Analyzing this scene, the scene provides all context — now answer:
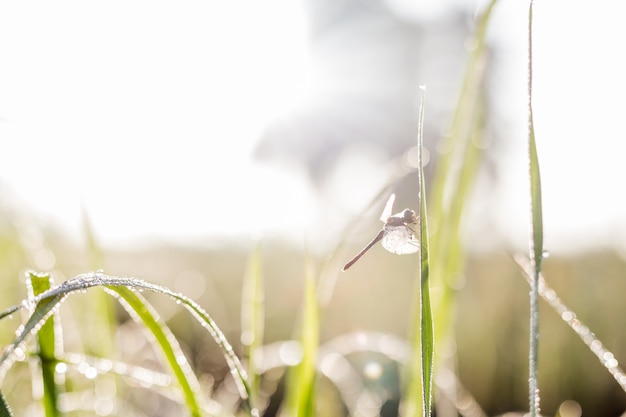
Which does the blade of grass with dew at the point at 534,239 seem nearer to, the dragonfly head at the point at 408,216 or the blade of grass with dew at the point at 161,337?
the dragonfly head at the point at 408,216

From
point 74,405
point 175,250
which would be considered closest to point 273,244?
point 175,250

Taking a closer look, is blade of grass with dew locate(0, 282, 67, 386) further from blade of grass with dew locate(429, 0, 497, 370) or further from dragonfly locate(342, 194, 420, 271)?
blade of grass with dew locate(429, 0, 497, 370)

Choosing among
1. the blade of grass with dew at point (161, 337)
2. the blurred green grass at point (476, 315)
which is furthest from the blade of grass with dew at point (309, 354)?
the blurred green grass at point (476, 315)

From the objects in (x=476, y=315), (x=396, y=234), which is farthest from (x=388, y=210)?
(x=476, y=315)

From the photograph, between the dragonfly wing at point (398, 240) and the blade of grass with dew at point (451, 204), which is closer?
the dragonfly wing at point (398, 240)

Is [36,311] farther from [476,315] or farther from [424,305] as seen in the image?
[476,315]

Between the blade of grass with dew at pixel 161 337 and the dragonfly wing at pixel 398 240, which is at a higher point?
the dragonfly wing at pixel 398 240
